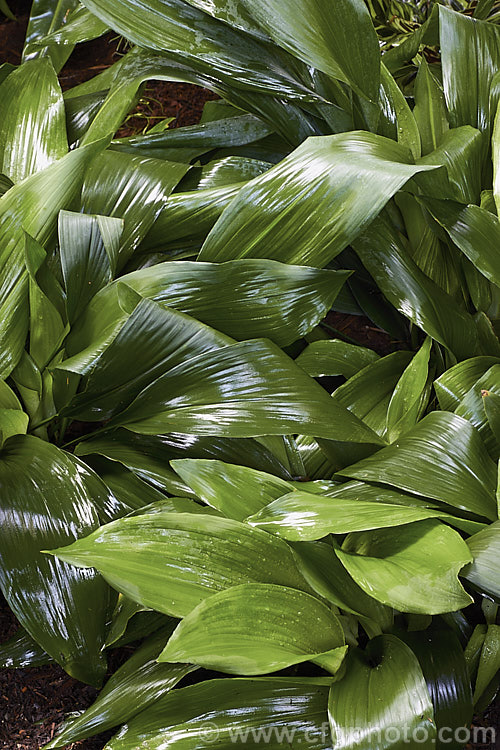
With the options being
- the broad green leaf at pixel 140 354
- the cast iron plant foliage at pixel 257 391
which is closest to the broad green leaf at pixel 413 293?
the cast iron plant foliage at pixel 257 391

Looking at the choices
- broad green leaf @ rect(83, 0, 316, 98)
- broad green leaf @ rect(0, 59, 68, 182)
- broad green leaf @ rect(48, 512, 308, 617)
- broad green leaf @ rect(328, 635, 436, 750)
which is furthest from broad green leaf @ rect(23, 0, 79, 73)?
broad green leaf @ rect(328, 635, 436, 750)

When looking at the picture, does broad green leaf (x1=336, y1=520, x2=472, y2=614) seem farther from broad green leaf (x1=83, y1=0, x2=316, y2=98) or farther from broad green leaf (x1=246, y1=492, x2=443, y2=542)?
broad green leaf (x1=83, y1=0, x2=316, y2=98)

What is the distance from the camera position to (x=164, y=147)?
1417 millimetres

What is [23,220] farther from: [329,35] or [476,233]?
[476,233]

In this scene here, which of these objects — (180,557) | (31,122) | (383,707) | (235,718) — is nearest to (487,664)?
(383,707)

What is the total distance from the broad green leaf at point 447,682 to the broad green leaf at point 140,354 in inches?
20.5

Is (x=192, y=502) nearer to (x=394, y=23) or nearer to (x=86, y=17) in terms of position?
(x=86, y=17)

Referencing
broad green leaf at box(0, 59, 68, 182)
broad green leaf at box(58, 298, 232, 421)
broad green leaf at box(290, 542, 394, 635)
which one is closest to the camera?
broad green leaf at box(290, 542, 394, 635)

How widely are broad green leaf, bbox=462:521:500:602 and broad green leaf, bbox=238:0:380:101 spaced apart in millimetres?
733

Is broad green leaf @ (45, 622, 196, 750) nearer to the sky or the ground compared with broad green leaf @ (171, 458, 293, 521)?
nearer to the ground

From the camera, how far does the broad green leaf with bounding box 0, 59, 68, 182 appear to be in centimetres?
134

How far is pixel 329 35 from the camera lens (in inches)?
44.3

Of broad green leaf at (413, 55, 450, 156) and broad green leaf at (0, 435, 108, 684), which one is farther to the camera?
broad green leaf at (413, 55, 450, 156)

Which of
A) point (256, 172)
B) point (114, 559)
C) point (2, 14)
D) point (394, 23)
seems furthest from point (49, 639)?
point (2, 14)
